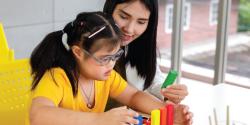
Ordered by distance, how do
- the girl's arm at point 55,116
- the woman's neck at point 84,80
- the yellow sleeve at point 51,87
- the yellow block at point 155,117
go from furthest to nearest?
1. the woman's neck at point 84,80
2. the yellow sleeve at point 51,87
3. the girl's arm at point 55,116
4. the yellow block at point 155,117

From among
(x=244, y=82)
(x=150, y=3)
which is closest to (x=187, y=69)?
(x=244, y=82)

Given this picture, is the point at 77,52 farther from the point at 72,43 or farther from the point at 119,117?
the point at 119,117

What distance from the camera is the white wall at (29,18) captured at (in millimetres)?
2148

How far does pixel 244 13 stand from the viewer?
7.93 feet

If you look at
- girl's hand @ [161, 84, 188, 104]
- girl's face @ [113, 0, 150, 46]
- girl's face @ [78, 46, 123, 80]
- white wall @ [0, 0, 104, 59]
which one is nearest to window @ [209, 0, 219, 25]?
white wall @ [0, 0, 104, 59]

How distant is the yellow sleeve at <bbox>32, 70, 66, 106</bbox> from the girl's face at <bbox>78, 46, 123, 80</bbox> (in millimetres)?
79

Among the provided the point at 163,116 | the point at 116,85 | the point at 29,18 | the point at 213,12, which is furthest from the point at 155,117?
the point at 213,12

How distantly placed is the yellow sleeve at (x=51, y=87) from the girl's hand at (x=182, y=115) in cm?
29

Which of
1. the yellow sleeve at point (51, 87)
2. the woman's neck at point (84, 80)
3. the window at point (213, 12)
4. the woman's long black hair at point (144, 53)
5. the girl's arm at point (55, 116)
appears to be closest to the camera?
the girl's arm at point (55, 116)

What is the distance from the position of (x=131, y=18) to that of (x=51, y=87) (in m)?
0.34

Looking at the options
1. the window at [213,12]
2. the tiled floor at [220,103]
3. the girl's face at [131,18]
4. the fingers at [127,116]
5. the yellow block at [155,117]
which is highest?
the girl's face at [131,18]

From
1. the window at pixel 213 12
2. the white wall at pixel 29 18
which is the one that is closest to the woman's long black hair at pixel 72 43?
the white wall at pixel 29 18

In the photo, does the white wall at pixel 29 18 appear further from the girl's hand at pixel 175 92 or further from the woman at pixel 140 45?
the girl's hand at pixel 175 92

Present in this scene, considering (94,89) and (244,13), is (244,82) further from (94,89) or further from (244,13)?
A: (94,89)
